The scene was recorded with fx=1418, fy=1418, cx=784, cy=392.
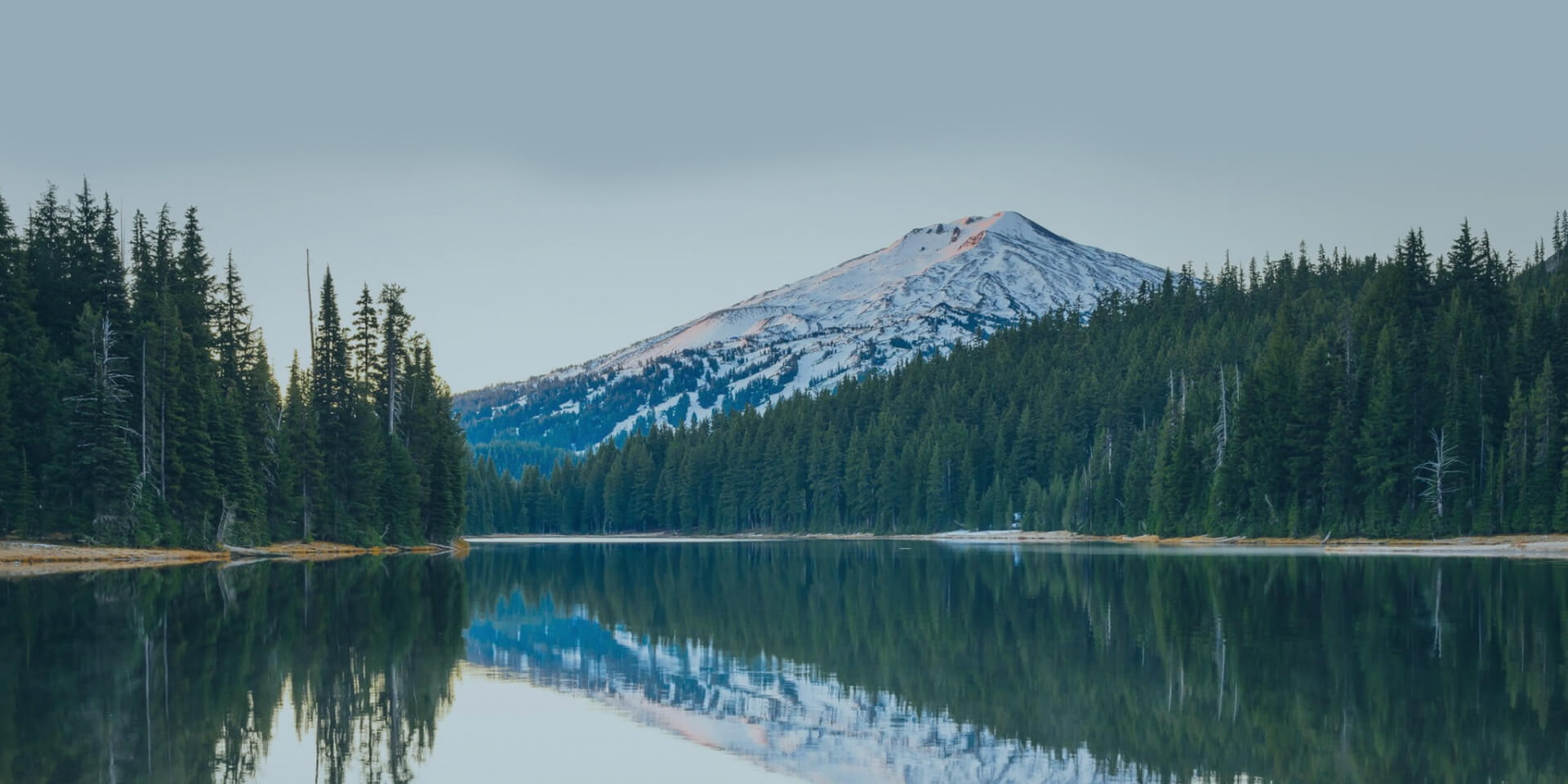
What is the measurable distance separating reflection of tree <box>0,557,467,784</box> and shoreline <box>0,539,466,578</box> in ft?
45.9

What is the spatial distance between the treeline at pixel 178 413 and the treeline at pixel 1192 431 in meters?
57.3

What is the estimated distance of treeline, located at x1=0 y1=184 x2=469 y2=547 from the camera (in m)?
65.5

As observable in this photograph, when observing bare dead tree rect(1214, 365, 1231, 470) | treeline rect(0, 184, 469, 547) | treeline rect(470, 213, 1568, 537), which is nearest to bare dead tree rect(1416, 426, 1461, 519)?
treeline rect(470, 213, 1568, 537)

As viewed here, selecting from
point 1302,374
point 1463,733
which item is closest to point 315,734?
point 1463,733

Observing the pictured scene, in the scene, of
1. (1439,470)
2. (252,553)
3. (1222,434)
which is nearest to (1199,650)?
(252,553)

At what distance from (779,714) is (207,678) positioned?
10.1m

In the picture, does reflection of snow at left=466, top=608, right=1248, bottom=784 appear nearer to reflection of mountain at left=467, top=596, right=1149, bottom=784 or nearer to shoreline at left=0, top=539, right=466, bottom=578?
reflection of mountain at left=467, top=596, right=1149, bottom=784

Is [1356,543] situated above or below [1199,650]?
below

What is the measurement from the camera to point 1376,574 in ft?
177

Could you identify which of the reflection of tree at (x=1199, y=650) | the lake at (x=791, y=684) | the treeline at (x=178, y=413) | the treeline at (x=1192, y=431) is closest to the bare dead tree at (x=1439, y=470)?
the treeline at (x=1192, y=431)

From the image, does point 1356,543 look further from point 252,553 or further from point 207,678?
point 207,678

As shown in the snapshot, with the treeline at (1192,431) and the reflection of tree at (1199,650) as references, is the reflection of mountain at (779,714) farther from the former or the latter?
the treeline at (1192,431)

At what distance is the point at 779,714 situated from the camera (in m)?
23.2

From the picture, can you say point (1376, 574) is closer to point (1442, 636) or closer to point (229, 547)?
point (1442, 636)
